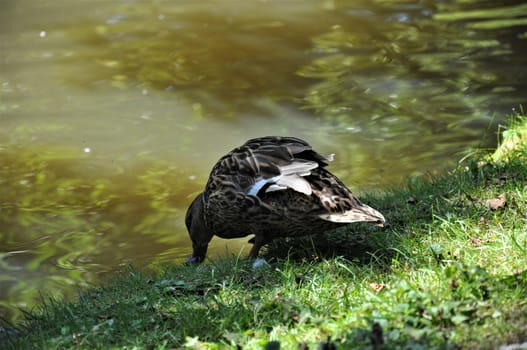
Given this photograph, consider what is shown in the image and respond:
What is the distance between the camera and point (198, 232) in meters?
6.72

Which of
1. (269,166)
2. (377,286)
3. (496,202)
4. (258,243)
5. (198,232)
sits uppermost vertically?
(269,166)

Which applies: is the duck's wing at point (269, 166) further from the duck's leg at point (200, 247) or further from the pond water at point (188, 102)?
A: the pond water at point (188, 102)

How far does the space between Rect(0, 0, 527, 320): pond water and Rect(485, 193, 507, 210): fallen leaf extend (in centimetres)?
252

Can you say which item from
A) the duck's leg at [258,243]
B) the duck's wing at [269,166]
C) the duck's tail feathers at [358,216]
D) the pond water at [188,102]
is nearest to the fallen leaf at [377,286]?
the duck's tail feathers at [358,216]

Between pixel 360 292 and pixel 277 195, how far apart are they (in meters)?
1.17

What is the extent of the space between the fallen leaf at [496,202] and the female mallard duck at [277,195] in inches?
33.1

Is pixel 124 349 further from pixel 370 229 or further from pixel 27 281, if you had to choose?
Result: pixel 27 281

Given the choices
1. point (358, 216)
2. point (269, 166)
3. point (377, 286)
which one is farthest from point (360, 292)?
point (269, 166)

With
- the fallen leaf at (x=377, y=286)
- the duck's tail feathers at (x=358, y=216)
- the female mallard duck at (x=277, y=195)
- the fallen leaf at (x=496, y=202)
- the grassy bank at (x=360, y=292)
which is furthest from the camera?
the fallen leaf at (x=496, y=202)

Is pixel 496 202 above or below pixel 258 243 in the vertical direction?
above

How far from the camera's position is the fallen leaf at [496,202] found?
568cm

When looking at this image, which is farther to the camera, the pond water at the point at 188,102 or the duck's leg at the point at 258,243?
the pond water at the point at 188,102

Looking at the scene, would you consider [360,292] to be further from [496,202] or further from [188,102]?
[188,102]

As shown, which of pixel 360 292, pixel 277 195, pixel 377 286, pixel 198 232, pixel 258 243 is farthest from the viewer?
pixel 198 232
